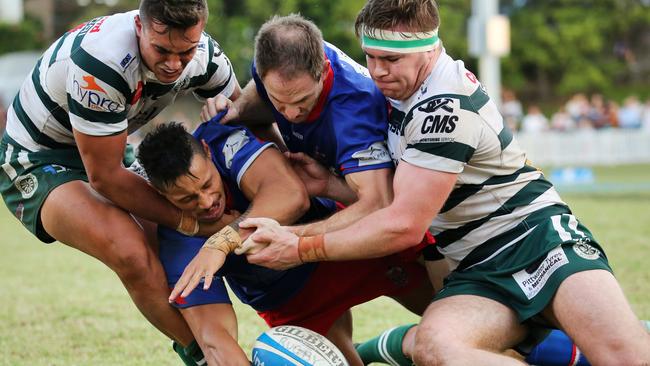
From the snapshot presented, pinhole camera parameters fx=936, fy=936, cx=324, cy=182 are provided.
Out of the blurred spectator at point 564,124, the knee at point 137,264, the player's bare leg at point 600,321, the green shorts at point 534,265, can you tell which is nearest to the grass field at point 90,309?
the knee at point 137,264

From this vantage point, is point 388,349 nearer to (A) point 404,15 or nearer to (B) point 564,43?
(A) point 404,15

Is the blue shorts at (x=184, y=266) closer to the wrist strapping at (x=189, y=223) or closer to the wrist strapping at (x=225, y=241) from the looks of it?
the wrist strapping at (x=189, y=223)

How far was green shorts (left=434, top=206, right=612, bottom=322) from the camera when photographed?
4734 mm

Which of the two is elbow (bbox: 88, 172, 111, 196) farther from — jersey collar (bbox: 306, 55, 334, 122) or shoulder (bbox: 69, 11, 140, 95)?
jersey collar (bbox: 306, 55, 334, 122)

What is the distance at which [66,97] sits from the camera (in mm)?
5422

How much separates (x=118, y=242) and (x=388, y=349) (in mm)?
1741

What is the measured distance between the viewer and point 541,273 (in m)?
4.79

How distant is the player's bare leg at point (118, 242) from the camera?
5.20 m

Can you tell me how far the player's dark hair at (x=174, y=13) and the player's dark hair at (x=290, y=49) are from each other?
0.38 metres

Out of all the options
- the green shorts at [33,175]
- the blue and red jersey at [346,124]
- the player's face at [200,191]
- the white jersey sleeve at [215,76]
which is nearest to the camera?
the blue and red jersey at [346,124]

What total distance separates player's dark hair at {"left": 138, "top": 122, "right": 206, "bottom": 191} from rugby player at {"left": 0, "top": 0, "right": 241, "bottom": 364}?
0.20 m

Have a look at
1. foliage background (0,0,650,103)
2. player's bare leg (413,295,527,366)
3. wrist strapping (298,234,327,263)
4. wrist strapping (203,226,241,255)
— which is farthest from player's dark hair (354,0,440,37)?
foliage background (0,0,650,103)

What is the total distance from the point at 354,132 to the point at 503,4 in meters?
42.9

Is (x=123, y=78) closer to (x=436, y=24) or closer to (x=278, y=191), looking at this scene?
(x=278, y=191)
